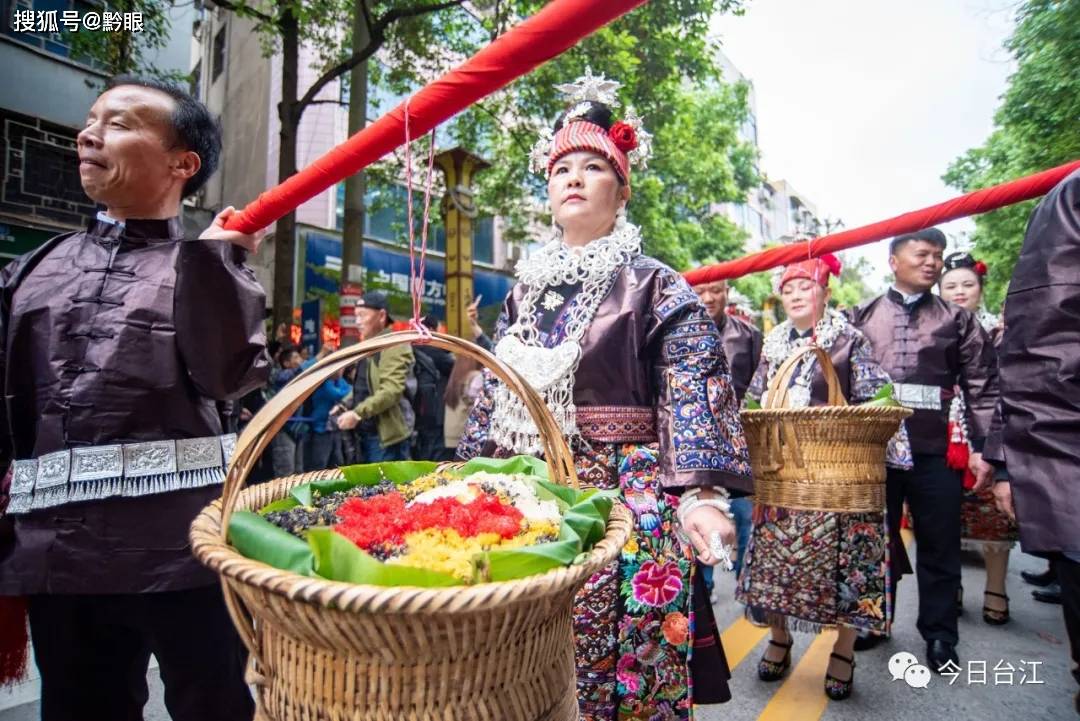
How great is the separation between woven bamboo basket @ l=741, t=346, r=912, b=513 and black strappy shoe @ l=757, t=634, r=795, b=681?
0.91m

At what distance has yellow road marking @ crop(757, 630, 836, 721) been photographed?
2893 mm

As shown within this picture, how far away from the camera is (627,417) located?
1.97 meters

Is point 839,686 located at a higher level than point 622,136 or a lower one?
→ lower

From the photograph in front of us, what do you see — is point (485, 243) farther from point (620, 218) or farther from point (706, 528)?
point (706, 528)

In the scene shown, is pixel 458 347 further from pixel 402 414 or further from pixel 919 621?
pixel 402 414

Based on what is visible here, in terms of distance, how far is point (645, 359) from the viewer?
6.66 feet

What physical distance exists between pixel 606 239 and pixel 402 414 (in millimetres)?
3774

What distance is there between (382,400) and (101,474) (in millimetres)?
3646

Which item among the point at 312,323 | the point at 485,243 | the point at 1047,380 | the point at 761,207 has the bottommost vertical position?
the point at 1047,380

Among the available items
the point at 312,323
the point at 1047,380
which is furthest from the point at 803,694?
the point at 312,323

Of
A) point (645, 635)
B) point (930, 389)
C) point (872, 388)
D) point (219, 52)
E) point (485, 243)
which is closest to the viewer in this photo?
point (645, 635)

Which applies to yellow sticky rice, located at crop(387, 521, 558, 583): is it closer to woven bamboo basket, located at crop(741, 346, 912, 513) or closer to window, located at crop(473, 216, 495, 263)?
woven bamboo basket, located at crop(741, 346, 912, 513)

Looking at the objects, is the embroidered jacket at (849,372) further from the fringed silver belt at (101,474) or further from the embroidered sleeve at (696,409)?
the fringed silver belt at (101,474)

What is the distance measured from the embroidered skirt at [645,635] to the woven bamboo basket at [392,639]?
0.64m
